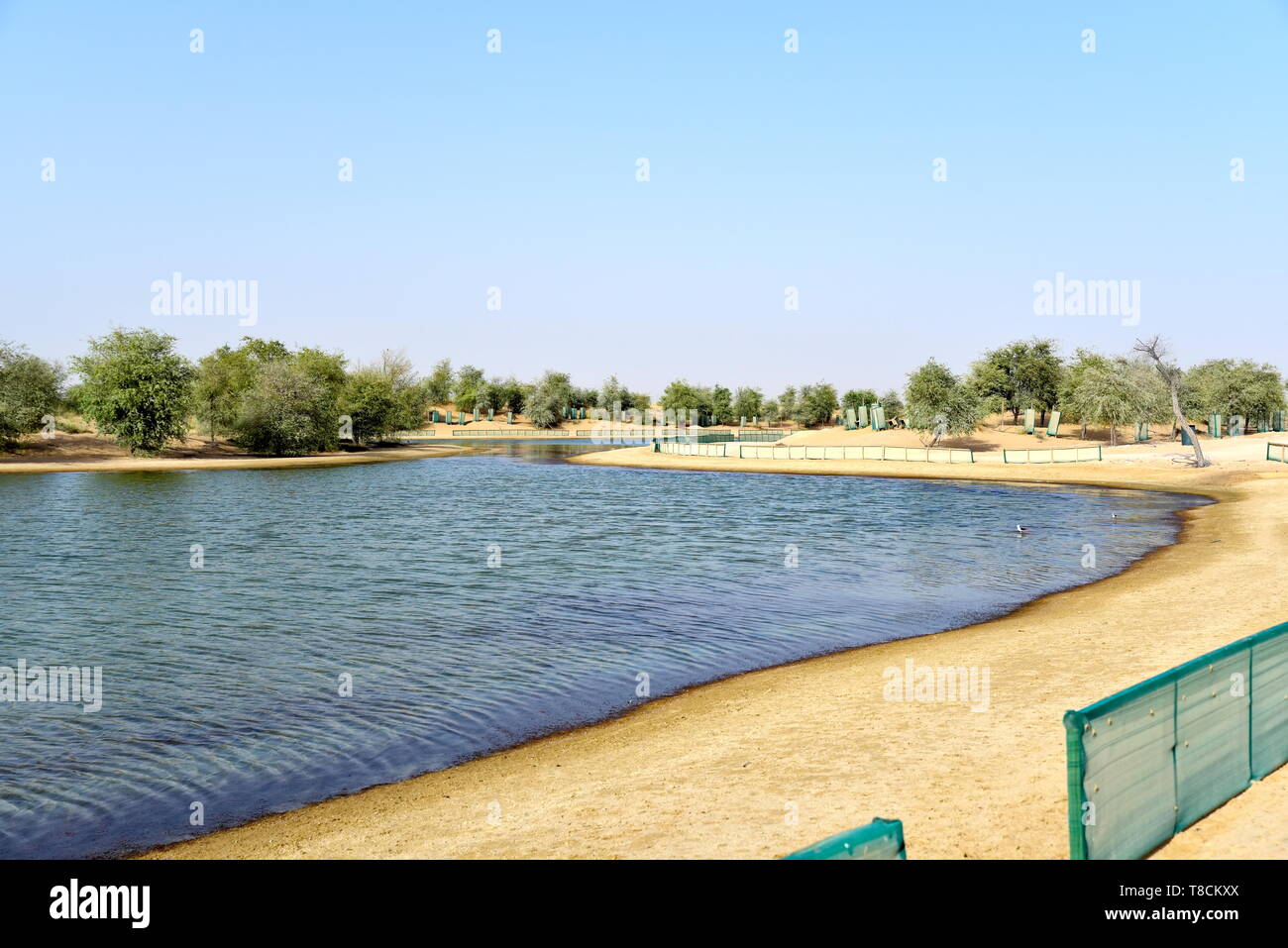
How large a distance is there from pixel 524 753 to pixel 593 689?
11.4 feet

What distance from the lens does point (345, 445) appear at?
118062 mm

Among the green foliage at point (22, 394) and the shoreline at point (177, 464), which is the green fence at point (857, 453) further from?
the green foliage at point (22, 394)

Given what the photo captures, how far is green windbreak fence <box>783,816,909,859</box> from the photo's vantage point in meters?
5.05

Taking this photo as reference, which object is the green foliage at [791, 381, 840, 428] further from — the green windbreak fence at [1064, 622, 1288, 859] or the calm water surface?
the green windbreak fence at [1064, 622, 1288, 859]

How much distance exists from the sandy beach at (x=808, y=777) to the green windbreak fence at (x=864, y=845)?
9.29 feet

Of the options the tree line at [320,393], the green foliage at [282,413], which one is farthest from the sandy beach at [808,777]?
the green foliage at [282,413]

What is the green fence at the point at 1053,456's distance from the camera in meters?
77.6

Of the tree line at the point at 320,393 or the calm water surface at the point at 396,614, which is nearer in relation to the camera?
the calm water surface at the point at 396,614

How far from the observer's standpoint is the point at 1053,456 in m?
80.1

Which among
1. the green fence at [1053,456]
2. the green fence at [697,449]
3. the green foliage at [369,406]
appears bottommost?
the green fence at [1053,456]

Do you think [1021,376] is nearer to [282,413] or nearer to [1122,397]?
[1122,397]
